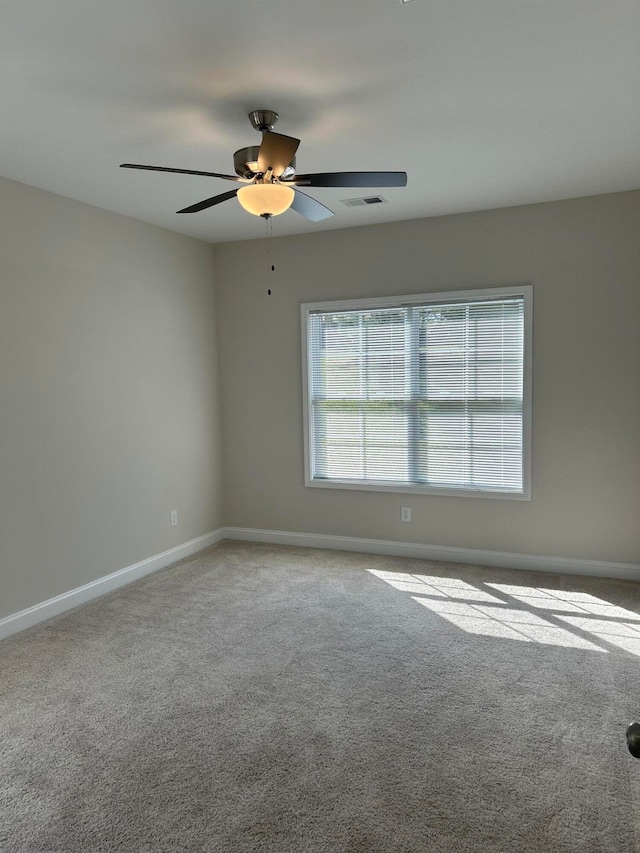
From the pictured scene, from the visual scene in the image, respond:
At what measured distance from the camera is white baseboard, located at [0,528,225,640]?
350 cm

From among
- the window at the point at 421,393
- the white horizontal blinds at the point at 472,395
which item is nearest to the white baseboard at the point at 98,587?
the window at the point at 421,393

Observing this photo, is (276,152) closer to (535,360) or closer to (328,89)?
(328,89)

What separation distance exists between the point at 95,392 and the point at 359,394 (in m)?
2.03

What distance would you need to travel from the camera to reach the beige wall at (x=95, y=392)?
3.51 meters

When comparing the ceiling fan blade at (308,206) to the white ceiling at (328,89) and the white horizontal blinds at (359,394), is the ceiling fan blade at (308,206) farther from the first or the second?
the white horizontal blinds at (359,394)

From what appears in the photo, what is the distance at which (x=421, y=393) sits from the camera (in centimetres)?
466

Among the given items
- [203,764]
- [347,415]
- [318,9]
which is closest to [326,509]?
[347,415]

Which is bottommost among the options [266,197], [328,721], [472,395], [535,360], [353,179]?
[328,721]

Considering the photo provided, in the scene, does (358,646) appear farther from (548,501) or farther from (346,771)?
(548,501)

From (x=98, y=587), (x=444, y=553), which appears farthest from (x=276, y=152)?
(x=444, y=553)

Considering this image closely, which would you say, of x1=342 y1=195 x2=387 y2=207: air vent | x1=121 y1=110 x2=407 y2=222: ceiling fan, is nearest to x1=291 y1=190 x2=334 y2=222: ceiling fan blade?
x1=121 y1=110 x2=407 y2=222: ceiling fan

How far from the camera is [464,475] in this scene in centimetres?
455

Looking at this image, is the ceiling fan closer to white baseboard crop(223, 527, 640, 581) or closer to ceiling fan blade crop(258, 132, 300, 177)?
ceiling fan blade crop(258, 132, 300, 177)

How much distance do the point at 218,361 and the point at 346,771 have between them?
12.5ft
